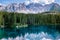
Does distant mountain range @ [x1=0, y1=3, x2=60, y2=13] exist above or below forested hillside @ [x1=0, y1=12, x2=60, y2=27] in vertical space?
above

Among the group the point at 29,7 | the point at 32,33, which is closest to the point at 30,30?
the point at 32,33

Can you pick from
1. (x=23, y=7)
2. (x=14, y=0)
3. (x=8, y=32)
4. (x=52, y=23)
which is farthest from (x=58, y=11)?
(x=8, y=32)

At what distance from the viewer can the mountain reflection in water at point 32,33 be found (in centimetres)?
168

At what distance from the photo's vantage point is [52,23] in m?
1.70

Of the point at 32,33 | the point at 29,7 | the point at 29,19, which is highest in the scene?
the point at 29,7

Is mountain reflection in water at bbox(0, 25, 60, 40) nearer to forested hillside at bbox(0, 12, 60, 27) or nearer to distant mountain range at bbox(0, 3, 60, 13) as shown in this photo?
forested hillside at bbox(0, 12, 60, 27)

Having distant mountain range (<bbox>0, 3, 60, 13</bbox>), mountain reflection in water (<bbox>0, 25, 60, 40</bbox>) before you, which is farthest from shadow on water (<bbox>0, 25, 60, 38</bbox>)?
distant mountain range (<bbox>0, 3, 60, 13</bbox>)

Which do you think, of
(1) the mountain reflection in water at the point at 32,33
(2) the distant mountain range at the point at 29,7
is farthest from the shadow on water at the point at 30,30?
(2) the distant mountain range at the point at 29,7

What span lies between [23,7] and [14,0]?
0.14m

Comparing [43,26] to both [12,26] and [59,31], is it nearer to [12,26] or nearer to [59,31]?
[59,31]

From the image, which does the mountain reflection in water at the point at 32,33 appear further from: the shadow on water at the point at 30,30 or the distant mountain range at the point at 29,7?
the distant mountain range at the point at 29,7

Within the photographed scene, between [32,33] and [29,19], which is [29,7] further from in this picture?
[32,33]

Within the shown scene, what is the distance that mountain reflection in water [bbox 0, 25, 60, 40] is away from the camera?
5.52ft

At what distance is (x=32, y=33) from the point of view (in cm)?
169
